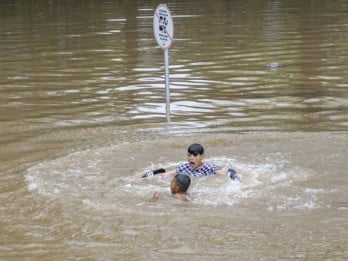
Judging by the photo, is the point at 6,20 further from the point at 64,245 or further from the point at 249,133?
the point at 64,245

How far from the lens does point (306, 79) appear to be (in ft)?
53.5

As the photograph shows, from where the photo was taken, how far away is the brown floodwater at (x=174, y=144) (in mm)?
7527

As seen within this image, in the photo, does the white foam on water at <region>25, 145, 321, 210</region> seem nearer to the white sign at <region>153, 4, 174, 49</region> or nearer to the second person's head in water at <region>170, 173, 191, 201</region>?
the second person's head in water at <region>170, 173, 191, 201</region>

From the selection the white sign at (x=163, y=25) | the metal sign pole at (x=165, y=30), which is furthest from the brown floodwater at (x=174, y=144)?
the white sign at (x=163, y=25)

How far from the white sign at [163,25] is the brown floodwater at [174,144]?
1.24 metres

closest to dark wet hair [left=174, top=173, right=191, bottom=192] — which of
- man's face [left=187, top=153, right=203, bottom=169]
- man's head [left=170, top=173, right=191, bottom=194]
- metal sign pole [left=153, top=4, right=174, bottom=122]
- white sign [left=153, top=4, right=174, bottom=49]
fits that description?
man's head [left=170, top=173, right=191, bottom=194]

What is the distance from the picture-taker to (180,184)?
8.62m

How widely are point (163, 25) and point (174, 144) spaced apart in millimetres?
2647

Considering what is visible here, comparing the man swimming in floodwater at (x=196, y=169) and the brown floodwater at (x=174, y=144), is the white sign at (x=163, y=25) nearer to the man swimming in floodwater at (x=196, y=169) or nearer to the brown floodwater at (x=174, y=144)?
the brown floodwater at (x=174, y=144)

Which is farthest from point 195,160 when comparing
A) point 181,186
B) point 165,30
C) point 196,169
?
point 165,30

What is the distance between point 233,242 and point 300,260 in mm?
744

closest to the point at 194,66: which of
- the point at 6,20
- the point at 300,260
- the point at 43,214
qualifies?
the point at 43,214

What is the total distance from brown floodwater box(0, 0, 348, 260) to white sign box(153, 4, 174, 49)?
1.24 m

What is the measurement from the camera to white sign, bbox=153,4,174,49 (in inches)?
515
